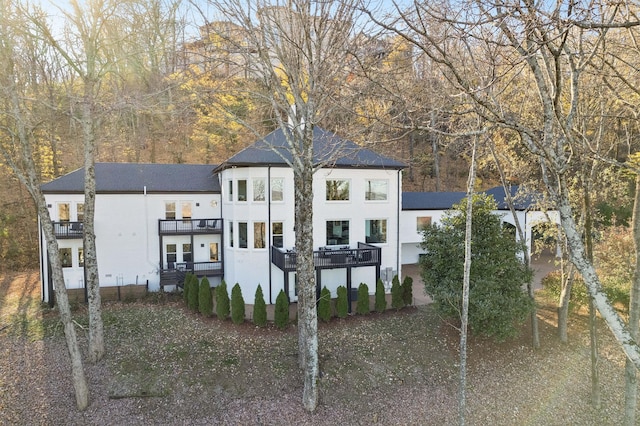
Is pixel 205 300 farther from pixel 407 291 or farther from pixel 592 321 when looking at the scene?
pixel 592 321

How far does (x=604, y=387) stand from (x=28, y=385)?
1565cm

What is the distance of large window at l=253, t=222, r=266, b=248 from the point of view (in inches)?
634

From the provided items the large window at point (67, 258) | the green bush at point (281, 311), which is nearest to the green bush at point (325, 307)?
the green bush at point (281, 311)

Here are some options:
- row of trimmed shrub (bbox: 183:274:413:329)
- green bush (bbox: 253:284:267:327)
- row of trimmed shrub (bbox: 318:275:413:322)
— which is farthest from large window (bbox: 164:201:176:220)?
row of trimmed shrub (bbox: 318:275:413:322)

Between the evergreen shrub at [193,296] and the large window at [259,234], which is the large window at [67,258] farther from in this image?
the large window at [259,234]

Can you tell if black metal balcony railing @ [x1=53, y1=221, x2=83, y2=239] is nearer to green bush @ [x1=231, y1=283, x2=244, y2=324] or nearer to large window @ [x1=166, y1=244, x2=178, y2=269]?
large window @ [x1=166, y1=244, x2=178, y2=269]

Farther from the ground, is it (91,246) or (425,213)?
(425,213)

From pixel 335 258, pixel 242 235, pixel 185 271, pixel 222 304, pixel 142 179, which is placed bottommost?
pixel 222 304

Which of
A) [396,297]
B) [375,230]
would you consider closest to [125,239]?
[375,230]

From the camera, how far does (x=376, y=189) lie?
17.3m

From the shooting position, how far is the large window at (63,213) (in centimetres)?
1662

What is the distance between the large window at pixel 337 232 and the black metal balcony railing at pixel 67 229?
11330mm

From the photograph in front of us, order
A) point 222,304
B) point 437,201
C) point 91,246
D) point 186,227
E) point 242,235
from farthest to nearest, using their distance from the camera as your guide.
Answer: point 437,201
point 186,227
point 242,235
point 222,304
point 91,246

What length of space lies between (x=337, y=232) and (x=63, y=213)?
12908 millimetres
